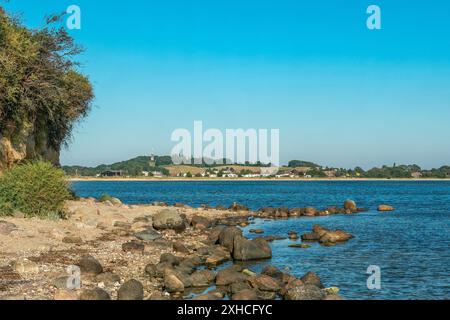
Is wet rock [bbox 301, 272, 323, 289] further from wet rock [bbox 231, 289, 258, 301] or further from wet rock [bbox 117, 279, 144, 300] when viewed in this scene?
wet rock [bbox 117, 279, 144, 300]

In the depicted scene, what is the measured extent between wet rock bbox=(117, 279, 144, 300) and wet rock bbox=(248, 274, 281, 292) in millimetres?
4338

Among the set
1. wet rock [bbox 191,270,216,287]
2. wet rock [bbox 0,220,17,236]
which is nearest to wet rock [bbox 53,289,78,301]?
wet rock [bbox 191,270,216,287]

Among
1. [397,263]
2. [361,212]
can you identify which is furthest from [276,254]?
[361,212]

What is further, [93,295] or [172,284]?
[172,284]

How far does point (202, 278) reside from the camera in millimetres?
18031

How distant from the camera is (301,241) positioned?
32.1 meters

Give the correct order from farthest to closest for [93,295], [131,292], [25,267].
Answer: [25,267] → [131,292] → [93,295]

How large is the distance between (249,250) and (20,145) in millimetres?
15863

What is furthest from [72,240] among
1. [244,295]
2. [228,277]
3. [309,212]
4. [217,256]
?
[309,212]

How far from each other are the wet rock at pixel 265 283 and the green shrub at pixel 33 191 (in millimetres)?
13314

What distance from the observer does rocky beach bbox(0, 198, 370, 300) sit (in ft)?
49.0

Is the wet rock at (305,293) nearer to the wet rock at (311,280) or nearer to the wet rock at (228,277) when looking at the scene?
the wet rock at (311,280)

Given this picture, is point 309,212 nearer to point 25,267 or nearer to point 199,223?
point 199,223
